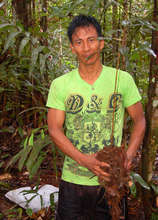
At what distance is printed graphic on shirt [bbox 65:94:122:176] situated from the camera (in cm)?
146

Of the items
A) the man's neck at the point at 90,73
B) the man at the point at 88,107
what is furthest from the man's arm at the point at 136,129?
the man's neck at the point at 90,73

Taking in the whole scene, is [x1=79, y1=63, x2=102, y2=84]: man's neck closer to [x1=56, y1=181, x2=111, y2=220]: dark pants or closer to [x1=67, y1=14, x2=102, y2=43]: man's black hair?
[x1=67, y1=14, x2=102, y2=43]: man's black hair

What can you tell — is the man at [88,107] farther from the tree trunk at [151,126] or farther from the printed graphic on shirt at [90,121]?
the tree trunk at [151,126]

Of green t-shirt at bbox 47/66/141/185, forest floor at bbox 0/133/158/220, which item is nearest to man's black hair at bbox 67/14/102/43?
green t-shirt at bbox 47/66/141/185

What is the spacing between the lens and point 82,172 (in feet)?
4.91

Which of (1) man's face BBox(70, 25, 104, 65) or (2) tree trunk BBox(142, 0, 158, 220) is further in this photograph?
(2) tree trunk BBox(142, 0, 158, 220)

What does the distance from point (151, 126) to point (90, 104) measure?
1.32ft

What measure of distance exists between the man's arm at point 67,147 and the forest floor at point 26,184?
533 mm

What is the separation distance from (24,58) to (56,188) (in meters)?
1.22

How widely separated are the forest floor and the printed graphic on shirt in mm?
509

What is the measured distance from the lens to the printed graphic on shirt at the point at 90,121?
4.79 ft

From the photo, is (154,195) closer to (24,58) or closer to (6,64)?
(24,58)

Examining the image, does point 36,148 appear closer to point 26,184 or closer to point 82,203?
point 82,203

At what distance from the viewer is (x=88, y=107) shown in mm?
1459
